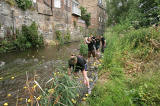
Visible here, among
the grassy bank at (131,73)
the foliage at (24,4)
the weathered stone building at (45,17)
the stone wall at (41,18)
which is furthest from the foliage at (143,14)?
the stone wall at (41,18)

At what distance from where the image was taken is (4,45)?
7.98 metres

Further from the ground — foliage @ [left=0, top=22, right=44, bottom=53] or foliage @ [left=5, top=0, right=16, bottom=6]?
foliage @ [left=5, top=0, right=16, bottom=6]

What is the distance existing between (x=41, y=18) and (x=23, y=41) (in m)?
4.43

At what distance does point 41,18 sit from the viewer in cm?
1244

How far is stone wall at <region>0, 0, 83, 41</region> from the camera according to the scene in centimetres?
842

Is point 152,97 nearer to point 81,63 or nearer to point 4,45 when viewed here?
point 81,63

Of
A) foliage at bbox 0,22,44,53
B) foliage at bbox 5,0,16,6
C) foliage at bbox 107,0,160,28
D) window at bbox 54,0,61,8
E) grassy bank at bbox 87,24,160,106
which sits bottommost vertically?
grassy bank at bbox 87,24,160,106

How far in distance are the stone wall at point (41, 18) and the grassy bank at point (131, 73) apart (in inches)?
335

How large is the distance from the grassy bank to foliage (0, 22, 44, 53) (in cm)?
767

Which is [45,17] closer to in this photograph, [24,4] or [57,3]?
[57,3]

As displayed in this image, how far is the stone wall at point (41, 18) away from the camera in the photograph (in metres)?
8.42

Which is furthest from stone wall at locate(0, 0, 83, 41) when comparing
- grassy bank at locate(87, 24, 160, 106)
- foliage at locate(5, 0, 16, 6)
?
grassy bank at locate(87, 24, 160, 106)

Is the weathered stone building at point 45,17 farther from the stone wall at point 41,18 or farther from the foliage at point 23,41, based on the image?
the foliage at point 23,41

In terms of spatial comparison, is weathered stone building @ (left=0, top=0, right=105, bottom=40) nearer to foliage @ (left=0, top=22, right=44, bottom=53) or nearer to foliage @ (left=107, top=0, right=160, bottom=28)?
foliage @ (left=0, top=22, right=44, bottom=53)
